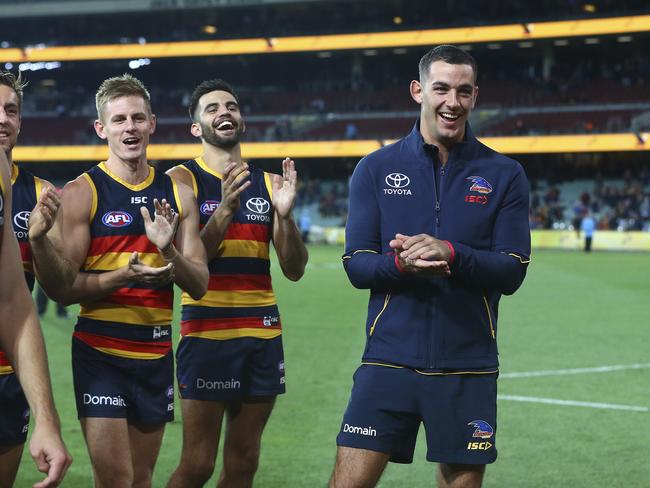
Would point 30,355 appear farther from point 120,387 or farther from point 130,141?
point 130,141

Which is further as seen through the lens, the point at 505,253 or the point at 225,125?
the point at 225,125

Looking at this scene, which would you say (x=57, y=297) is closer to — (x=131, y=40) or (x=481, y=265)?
(x=481, y=265)

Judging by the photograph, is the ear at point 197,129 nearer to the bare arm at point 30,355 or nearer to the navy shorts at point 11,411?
the navy shorts at point 11,411

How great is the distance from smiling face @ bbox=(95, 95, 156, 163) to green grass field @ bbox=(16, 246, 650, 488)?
272 centimetres

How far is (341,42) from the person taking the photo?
5219 centimetres

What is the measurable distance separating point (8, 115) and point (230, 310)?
158cm

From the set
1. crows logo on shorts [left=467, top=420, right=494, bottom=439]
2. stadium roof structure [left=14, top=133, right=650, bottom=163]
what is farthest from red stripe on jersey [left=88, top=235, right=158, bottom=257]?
stadium roof structure [left=14, top=133, right=650, bottom=163]

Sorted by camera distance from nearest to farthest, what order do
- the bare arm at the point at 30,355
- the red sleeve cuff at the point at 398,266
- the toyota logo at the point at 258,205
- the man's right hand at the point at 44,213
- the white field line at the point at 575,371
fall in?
1. the bare arm at the point at 30,355
2. the red sleeve cuff at the point at 398,266
3. the man's right hand at the point at 44,213
4. the toyota logo at the point at 258,205
5. the white field line at the point at 575,371

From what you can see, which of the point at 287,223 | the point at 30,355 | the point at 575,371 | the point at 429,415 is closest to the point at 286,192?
the point at 287,223

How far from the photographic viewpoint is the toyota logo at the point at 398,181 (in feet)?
14.4

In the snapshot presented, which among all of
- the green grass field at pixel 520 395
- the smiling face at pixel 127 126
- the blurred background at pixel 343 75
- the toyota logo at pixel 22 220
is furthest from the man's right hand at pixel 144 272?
the blurred background at pixel 343 75

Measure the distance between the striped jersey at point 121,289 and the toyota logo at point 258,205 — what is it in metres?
0.71

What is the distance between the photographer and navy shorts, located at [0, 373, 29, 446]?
4359 millimetres

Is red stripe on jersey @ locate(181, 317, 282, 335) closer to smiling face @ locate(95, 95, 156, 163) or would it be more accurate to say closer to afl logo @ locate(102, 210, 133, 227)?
afl logo @ locate(102, 210, 133, 227)
